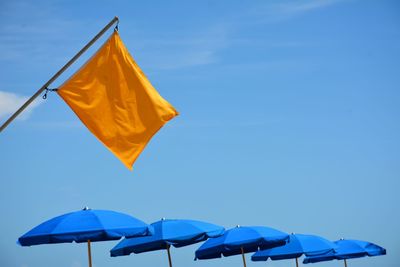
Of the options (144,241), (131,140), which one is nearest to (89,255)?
(144,241)

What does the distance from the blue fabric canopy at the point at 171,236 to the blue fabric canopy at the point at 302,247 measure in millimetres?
3975

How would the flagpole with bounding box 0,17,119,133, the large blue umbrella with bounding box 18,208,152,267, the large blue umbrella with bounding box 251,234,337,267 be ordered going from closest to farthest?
the flagpole with bounding box 0,17,119,133 → the large blue umbrella with bounding box 18,208,152,267 → the large blue umbrella with bounding box 251,234,337,267

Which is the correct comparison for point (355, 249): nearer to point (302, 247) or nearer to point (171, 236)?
point (302, 247)

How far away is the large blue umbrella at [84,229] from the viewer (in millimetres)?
10816

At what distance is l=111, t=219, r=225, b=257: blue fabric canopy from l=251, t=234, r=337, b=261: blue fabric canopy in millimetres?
3975

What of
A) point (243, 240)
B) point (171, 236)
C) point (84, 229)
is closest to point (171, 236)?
point (171, 236)

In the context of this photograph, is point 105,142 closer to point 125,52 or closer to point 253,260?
point 125,52

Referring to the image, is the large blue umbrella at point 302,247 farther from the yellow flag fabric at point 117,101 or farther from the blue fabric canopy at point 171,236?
the yellow flag fabric at point 117,101

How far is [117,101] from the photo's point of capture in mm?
8750

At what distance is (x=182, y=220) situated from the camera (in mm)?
14344

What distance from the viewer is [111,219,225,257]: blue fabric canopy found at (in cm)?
1360

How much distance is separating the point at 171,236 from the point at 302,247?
207 inches

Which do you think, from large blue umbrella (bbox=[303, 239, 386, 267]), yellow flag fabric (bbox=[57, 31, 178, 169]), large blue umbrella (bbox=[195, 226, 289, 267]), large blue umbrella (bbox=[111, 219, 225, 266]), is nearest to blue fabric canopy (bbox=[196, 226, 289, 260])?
large blue umbrella (bbox=[195, 226, 289, 267])

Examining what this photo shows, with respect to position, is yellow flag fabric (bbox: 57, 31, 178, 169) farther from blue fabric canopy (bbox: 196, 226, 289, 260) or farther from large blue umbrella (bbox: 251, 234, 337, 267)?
large blue umbrella (bbox: 251, 234, 337, 267)
